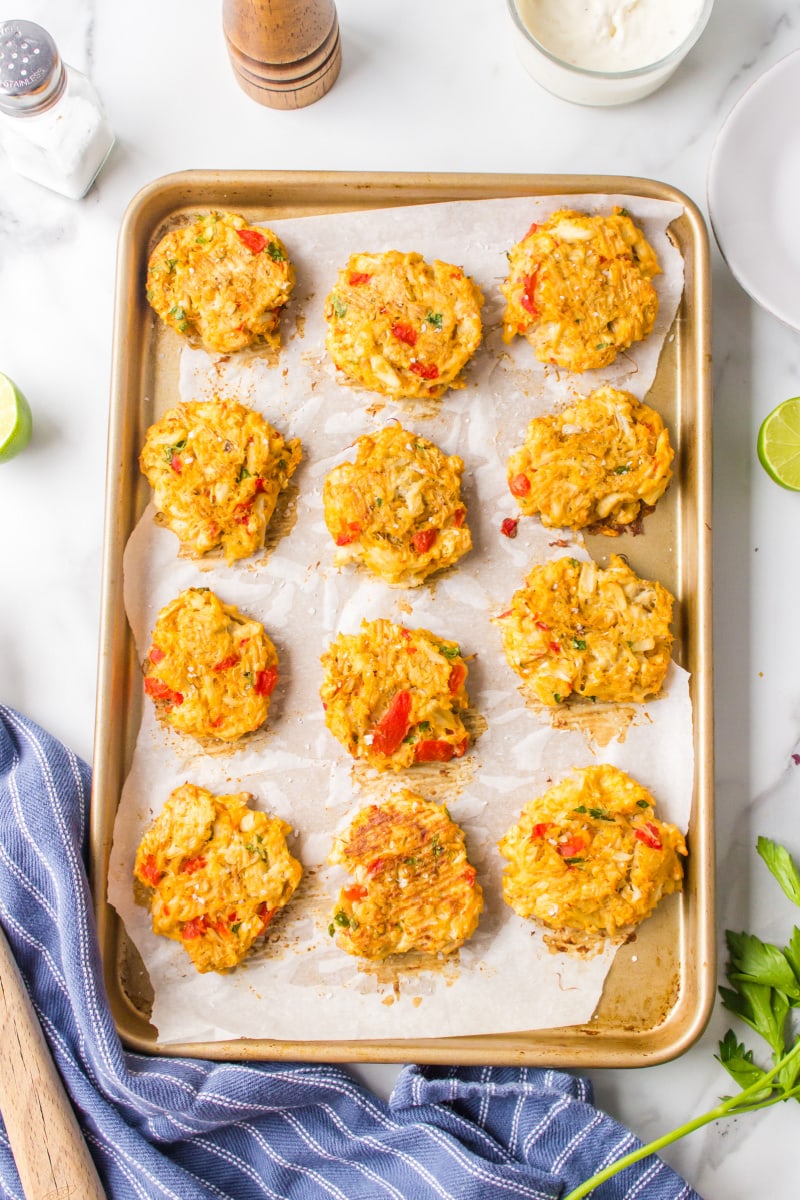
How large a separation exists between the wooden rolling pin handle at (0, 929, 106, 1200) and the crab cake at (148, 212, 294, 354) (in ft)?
6.02

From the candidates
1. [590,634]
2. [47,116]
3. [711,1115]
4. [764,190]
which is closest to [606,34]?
[764,190]

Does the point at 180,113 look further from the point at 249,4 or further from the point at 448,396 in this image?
the point at 448,396

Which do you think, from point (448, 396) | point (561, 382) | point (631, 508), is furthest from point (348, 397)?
point (631, 508)

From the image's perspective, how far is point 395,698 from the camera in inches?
117

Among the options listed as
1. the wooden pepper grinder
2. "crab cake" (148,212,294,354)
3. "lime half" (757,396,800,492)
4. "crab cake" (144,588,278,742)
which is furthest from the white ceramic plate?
"crab cake" (144,588,278,742)

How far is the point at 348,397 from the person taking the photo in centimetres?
312

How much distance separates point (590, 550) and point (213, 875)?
1.40m

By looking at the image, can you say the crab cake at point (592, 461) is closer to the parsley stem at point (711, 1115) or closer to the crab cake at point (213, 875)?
the crab cake at point (213, 875)

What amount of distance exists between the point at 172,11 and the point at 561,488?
6.20ft

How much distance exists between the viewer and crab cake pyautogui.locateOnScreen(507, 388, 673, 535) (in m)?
2.99

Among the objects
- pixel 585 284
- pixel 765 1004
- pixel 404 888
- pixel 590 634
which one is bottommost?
pixel 765 1004

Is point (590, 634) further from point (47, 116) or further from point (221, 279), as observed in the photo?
point (47, 116)

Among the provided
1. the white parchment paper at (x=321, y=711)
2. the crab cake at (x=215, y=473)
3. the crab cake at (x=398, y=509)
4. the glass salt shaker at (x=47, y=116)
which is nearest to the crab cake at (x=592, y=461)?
the white parchment paper at (x=321, y=711)

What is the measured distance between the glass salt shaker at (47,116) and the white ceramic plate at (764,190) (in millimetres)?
1808
